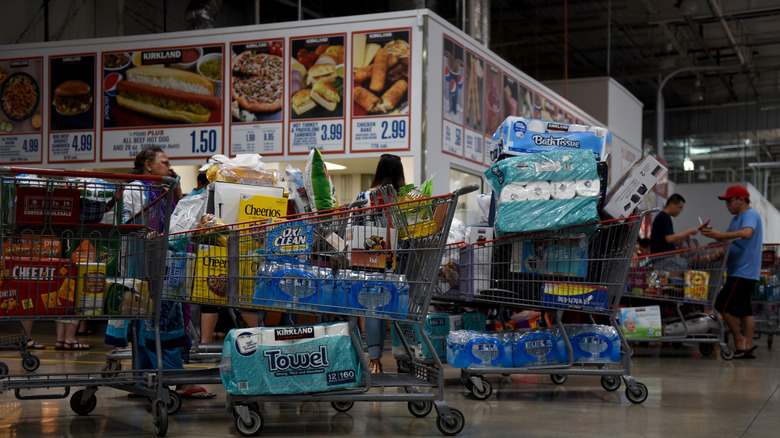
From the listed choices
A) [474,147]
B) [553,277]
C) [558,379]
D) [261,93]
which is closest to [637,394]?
[553,277]

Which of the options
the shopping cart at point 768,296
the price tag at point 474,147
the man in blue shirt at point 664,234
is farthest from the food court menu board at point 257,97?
the shopping cart at point 768,296

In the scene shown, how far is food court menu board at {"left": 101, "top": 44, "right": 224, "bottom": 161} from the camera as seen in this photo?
8195 mm

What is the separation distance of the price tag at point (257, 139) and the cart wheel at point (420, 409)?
427 centimetres

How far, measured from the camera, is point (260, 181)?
4.45 m

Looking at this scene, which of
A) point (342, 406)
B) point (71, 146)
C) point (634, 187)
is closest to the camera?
point (342, 406)

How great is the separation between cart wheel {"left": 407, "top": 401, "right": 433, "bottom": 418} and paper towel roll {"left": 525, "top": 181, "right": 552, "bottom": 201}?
4.23 feet

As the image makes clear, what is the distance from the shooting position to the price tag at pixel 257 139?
26.0ft

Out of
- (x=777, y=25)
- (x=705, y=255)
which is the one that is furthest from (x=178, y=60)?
(x=777, y=25)

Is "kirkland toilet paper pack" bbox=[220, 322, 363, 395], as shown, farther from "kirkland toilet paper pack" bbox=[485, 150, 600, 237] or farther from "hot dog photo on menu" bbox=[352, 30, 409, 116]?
"hot dog photo on menu" bbox=[352, 30, 409, 116]

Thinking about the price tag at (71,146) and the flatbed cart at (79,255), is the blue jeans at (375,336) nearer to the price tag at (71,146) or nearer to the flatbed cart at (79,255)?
the flatbed cart at (79,255)

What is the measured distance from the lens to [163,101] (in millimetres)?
8359

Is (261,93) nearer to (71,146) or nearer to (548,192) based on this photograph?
(71,146)

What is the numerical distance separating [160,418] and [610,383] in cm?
299

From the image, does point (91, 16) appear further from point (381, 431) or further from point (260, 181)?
point (381, 431)
